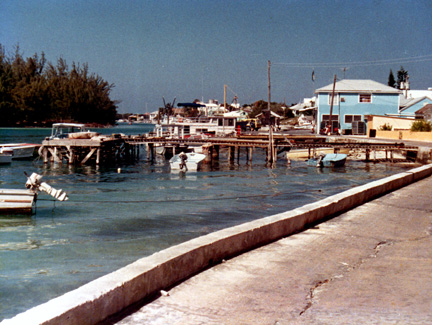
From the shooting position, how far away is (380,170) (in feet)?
145

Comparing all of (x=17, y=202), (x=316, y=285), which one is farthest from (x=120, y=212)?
(x=316, y=285)

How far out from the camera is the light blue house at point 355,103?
65.4 m

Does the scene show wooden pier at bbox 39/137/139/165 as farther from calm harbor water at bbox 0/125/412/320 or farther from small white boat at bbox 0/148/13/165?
small white boat at bbox 0/148/13/165

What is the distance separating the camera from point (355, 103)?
218 ft

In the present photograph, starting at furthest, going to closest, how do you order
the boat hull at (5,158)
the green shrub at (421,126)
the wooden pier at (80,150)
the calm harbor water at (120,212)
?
the green shrub at (421,126), the boat hull at (5,158), the wooden pier at (80,150), the calm harbor water at (120,212)

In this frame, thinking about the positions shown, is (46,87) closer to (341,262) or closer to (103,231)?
(103,231)

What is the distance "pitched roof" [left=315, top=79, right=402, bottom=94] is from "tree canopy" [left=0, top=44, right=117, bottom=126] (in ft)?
304

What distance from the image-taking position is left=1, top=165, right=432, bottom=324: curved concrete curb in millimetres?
4535

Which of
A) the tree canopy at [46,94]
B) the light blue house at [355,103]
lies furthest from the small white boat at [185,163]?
the tree canopy at [46,94]

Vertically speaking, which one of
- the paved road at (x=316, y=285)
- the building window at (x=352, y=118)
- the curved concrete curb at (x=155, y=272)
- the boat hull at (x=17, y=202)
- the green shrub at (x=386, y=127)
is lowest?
Answer: the boat hull at (x=17, y=202)

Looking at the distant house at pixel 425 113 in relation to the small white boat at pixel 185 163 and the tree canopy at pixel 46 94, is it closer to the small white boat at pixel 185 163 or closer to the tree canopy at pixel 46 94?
the small white boat at pixel 185 163

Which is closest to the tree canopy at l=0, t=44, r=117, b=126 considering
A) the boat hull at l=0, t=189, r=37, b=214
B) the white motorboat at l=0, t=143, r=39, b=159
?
the white motorboat at l=0, t=143, r=39, b=159

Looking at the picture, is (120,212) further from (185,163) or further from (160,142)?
(160,142)

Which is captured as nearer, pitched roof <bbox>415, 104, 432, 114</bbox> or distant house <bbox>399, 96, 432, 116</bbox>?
pitched roof <bbox>415, 104, 432, 114</bbox>
